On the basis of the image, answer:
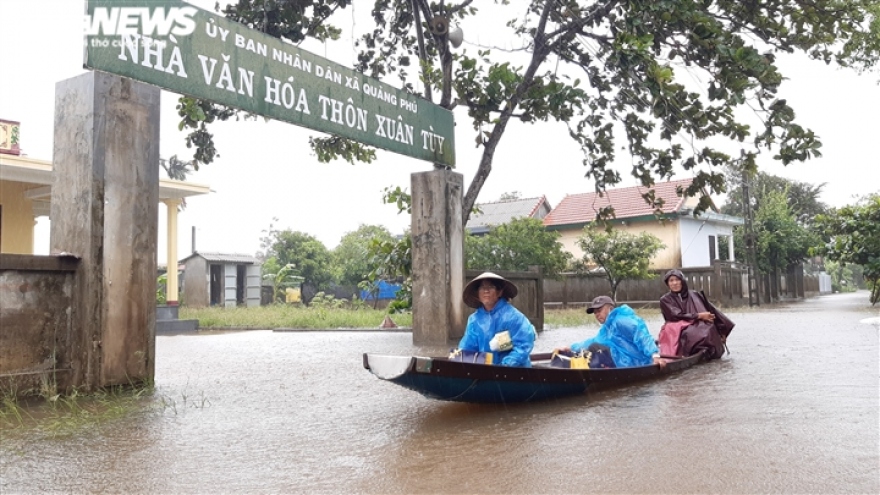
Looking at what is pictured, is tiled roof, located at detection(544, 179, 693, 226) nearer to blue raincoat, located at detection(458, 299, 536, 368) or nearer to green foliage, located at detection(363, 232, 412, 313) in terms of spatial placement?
green foliage, located at detection(363, 232, 412, 313)

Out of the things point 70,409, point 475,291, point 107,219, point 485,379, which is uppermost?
point 107,219

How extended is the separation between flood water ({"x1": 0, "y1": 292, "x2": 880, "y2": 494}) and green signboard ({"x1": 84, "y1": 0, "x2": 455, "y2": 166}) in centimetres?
308

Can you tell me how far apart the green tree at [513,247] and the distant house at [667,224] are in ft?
20.0

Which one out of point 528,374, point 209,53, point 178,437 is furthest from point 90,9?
point 528,374

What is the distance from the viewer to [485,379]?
547 centimetres

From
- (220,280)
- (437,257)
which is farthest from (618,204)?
(437,257)

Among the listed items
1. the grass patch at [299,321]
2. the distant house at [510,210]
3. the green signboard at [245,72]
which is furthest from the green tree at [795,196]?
the green signboard at [245,72]

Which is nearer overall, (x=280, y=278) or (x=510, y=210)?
(x=280, y=278)

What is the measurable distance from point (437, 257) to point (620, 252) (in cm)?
1442

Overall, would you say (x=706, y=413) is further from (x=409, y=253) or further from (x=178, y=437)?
(x=409, y=253)

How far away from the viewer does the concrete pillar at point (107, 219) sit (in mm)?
6379

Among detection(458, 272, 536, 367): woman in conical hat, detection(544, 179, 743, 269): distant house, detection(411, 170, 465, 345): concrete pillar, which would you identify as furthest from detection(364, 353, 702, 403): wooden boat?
detection(544, 179, 743, 269): distant house

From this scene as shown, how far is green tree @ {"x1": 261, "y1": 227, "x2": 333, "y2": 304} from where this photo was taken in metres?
40.3

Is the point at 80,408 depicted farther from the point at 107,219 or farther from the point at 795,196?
the point at 795,196
